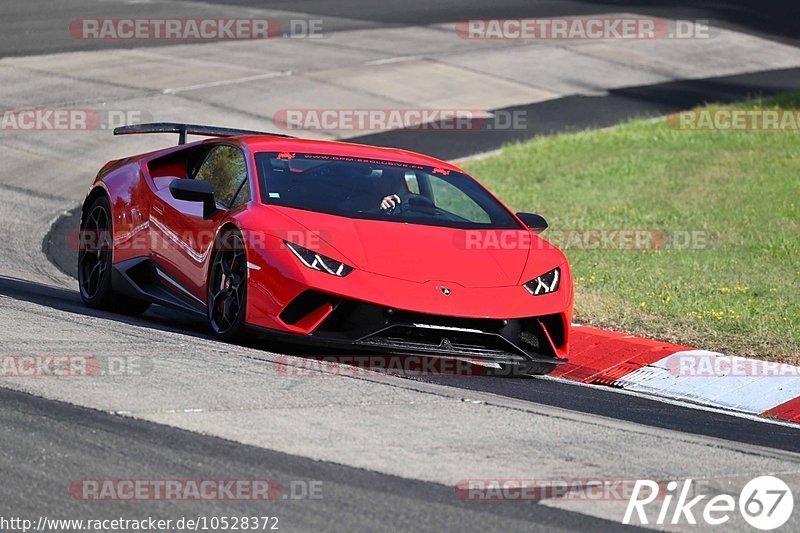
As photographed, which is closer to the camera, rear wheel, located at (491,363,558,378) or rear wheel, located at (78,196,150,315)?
rear wheel, located at (491,363,558,378)

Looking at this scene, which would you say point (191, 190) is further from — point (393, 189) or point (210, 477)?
point (210, 477)

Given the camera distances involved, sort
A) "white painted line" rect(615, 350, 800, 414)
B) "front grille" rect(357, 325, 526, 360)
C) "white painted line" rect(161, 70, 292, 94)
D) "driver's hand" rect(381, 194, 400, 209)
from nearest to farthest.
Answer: "front grille" rect(357, 325, 526, 360), "white painted line" rect(615, 350, 800, 414), "driver's hand" rect(381, 194, 400, 209), "white painted line" rect(161, 70, 292, 94)

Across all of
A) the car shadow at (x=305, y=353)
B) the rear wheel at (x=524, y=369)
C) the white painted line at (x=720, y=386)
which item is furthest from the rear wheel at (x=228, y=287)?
the white painted line at (x=720, y=386)

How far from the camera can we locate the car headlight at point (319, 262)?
793 centimetres

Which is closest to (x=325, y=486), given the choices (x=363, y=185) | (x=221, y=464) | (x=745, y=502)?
(x=221, y=464)

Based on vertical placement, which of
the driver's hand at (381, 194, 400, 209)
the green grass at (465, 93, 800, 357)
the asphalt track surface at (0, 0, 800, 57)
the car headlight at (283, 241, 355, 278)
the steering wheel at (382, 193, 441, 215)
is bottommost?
the green grass at (465, 93, 800, 357)

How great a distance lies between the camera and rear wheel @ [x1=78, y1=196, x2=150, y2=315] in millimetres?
9930

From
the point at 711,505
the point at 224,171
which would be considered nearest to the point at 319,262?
the point at 224,171

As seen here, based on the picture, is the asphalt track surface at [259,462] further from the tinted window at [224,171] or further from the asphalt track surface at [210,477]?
the tinted window at [224,171]

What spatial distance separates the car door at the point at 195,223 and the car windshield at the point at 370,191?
0.25 m

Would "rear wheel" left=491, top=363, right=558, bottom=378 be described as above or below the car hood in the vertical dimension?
below

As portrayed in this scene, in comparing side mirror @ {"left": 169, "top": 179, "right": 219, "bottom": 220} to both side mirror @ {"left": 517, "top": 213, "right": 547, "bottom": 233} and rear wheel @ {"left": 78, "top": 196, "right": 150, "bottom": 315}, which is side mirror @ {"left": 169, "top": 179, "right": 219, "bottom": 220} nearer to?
rear wheel @ {"left": 78, "top": 196, "right": 150, "bottom": 315}

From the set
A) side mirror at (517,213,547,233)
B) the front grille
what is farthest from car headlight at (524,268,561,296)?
side mirror at (517,213,547,233)

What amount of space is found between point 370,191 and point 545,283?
51.9 inches
